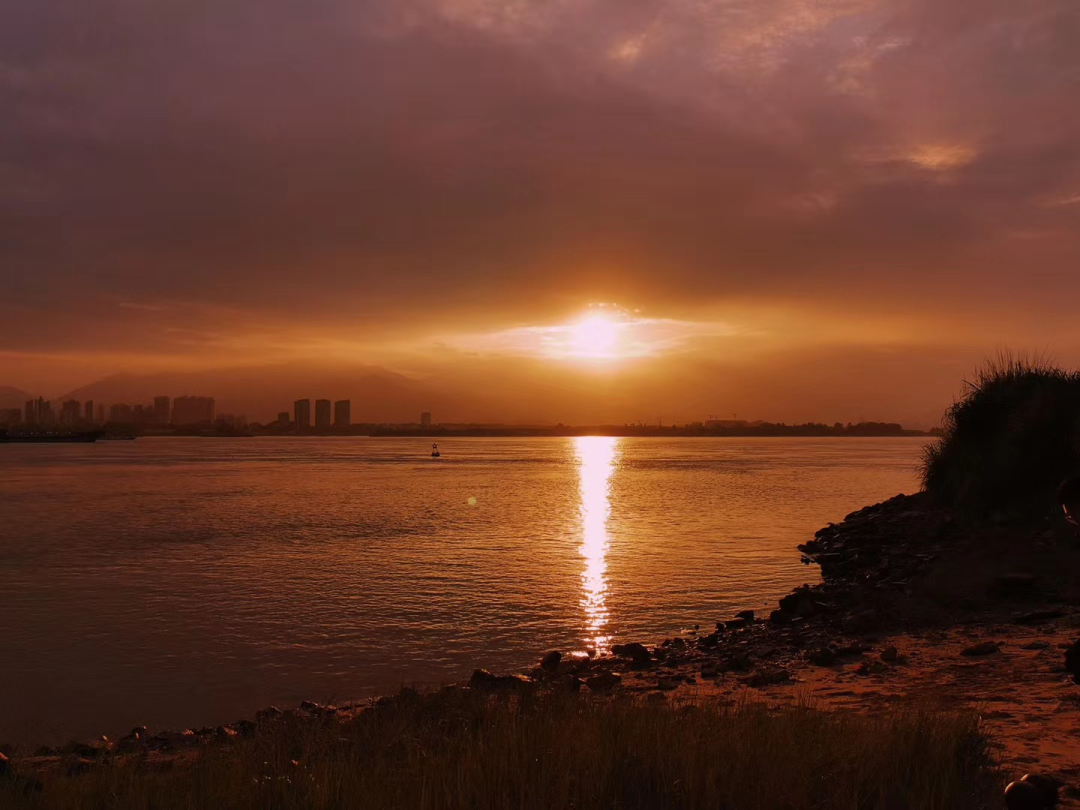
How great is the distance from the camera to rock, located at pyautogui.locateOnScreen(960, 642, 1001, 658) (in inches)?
487

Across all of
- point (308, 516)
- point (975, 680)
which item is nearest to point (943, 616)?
point (975, 680)

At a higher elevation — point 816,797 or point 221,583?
point 816,797

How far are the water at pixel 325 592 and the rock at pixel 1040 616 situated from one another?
6.85 metres

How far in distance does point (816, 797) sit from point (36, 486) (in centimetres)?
7925

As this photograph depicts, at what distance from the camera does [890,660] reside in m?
12.7

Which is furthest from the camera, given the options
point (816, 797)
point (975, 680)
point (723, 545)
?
point (723, 545)

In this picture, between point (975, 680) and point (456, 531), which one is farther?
point (456, 531)

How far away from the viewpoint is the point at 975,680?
432 inches

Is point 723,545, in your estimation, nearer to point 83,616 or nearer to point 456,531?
point 456,531

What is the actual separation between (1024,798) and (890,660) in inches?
273

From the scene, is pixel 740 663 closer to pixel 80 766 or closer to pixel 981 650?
pixel 981 650

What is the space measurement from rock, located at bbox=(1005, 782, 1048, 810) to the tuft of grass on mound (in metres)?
18.2

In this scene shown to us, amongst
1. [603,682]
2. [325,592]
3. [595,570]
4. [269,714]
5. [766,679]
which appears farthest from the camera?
[595,570]

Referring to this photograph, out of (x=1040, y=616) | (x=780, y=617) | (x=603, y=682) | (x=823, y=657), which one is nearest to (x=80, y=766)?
(x=603, y=682)
